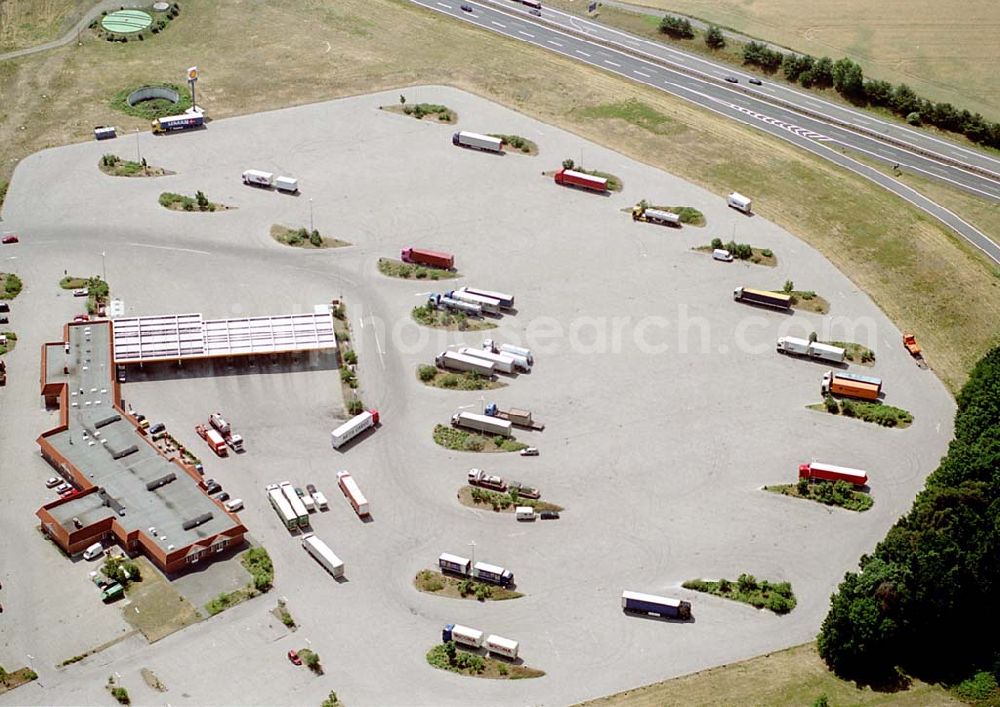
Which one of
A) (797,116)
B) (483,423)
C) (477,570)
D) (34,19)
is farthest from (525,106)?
(477,570)

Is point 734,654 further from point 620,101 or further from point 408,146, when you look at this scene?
point 620,101

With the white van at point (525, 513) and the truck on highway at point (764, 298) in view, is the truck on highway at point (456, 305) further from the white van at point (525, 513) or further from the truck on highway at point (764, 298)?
the white van at point (525, 513)

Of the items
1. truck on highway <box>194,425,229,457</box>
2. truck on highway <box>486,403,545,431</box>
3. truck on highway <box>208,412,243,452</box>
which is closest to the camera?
truck on highway <box>194,425,229,457</box>

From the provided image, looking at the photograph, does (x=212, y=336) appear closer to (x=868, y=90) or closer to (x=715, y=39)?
(x=715, y=39)

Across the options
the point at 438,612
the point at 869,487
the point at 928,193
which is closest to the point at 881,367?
the point at 869,487

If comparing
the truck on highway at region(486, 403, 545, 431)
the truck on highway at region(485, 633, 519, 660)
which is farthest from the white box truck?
the truck on highway at region(485, 633, 519, 660)

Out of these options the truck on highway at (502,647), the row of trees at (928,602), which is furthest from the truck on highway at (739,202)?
the truck on highway at (502,647)

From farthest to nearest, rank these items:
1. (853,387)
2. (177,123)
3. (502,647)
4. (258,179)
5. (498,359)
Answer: (177,123), (258,179), (498,359), (853,387), (502,647)

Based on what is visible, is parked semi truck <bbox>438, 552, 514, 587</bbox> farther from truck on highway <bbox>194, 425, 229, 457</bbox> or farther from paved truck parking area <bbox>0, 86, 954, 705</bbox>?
truck on highway <bbox>194, 425, 229, 457</bbox>
